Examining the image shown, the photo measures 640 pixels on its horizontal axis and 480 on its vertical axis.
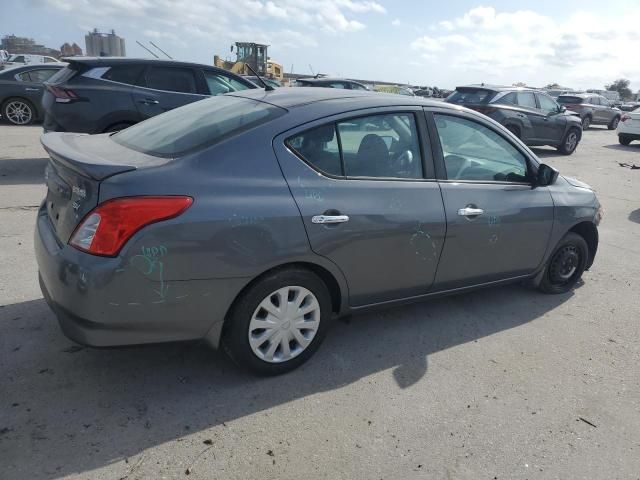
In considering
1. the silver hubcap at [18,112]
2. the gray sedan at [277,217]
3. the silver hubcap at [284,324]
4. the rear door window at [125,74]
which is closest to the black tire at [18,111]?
the silver hubcap at [18,112]

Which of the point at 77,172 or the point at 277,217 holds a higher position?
the point at 77,172

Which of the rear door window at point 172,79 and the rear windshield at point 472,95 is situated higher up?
the rear windshield at point 472,95

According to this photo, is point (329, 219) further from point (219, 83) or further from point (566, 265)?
point (219, 83)

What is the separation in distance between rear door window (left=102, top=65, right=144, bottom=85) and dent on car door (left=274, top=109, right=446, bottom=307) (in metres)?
5.78

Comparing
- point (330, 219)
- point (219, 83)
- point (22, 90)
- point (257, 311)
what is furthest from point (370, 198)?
point (22, 90)

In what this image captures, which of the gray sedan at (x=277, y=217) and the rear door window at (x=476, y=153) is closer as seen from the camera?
the gray sedan at (x=277, y=217)

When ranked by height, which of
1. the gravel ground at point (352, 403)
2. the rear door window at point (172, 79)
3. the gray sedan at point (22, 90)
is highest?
the rear door window at point (172, 79)

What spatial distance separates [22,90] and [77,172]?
1170 cm

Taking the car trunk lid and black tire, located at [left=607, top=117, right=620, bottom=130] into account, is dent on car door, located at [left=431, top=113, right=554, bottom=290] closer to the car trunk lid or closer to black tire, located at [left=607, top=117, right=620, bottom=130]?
the car trunk lid

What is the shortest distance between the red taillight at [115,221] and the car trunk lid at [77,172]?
0.24 ft

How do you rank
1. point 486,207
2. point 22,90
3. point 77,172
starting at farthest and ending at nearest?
1. point 22,90
2. point 486,207
3. point 77,172

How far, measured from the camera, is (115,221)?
240 centimetres

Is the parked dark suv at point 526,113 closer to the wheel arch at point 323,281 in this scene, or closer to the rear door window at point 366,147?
the rear door window at point 366,147

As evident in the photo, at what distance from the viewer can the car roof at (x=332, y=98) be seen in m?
3.22
